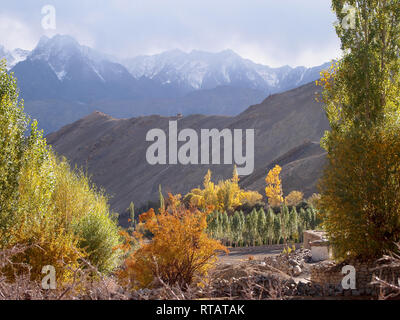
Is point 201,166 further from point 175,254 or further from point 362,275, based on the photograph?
point 362,275

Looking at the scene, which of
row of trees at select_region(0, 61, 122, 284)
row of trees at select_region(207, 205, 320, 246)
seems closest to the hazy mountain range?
row of trees at select_region(207, 205, 320, 246)

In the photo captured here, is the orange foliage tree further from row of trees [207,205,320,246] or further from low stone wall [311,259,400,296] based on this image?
row of trees [207,205,320,246]

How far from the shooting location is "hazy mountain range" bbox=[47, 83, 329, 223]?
97125 mm

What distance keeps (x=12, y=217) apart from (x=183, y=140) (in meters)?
130

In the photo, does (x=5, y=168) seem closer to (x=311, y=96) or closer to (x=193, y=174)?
(x=193, y=174)

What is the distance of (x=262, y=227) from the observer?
4600 centimetres

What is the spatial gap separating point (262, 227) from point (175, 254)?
109 ft

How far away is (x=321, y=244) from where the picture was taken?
80.1 ft
